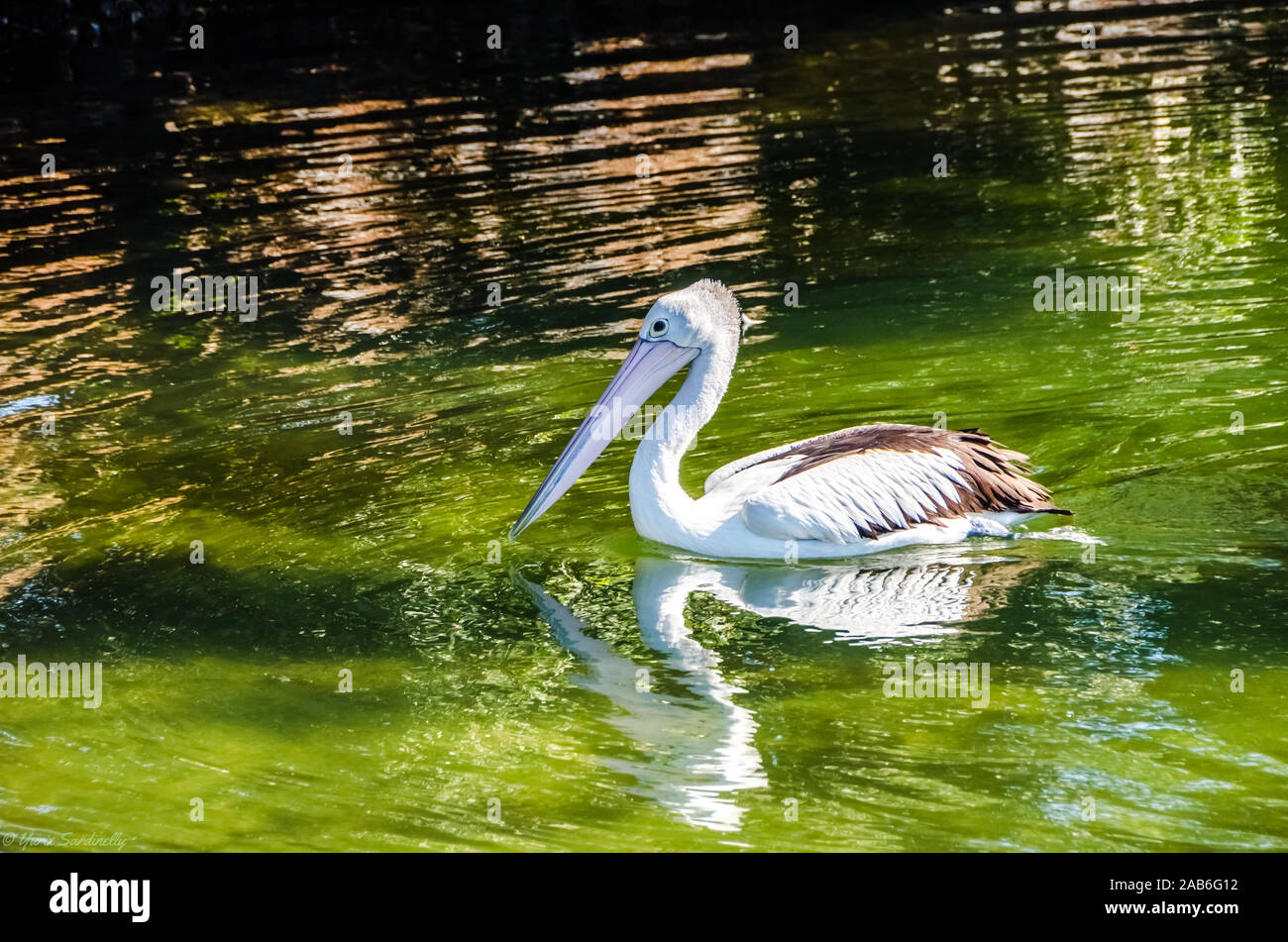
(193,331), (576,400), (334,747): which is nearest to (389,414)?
(576,400)

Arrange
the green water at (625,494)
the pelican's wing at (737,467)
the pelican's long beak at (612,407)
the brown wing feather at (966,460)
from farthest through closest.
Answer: the pelican's wing at (737,467) < the pelican's long beak at (612,407) < the brown wing feather at (966,460) < the green water at (625,494)

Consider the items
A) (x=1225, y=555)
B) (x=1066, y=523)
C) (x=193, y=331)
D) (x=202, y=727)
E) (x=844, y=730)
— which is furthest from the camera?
(x=193, y=331)

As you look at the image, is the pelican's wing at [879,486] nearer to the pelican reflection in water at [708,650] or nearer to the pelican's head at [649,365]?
the pelican reflection in water at [708,650]

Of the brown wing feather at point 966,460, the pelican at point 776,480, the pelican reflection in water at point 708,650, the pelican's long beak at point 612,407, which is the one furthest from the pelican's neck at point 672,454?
the brown wing feather at point 966,460

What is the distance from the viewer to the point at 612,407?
639 centimetres

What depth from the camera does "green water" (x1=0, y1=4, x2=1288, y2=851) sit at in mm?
4816

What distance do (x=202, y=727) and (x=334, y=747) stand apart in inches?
22.2

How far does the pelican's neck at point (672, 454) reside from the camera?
618 cm

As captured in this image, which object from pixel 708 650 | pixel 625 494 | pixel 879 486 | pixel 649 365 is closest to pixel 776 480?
pixel 879 486

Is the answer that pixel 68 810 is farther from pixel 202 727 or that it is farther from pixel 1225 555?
pixel 1225 555

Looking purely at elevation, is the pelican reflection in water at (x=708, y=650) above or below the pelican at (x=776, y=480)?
below

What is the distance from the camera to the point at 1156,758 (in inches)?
185

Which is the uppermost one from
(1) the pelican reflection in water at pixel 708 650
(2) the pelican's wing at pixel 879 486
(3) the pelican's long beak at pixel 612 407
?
(3) the pelican's long beak at pixel 612 407

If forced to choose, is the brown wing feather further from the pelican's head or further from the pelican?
the pelican's head
